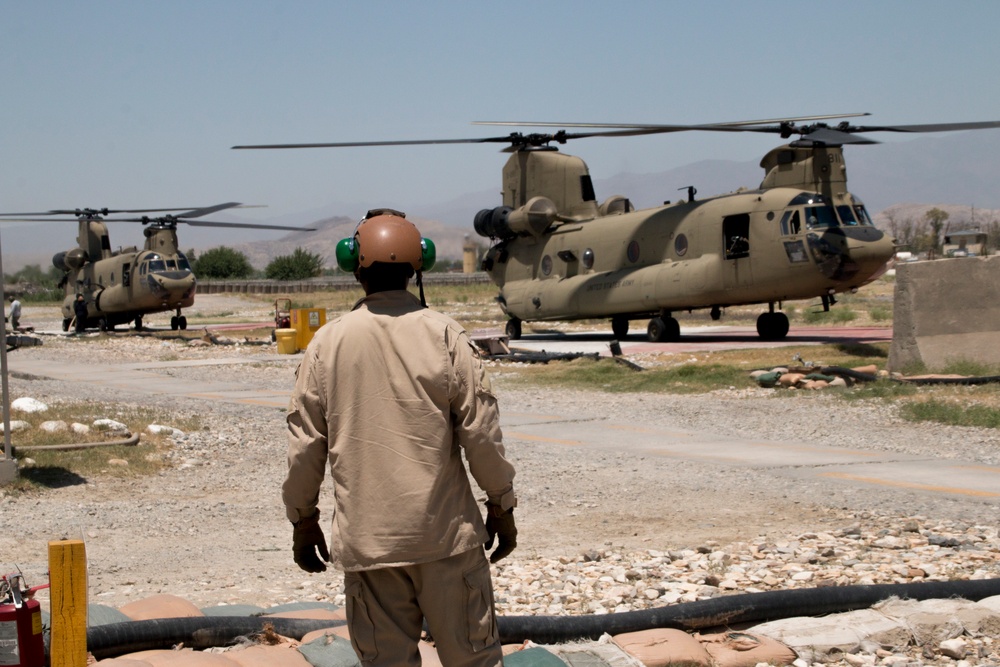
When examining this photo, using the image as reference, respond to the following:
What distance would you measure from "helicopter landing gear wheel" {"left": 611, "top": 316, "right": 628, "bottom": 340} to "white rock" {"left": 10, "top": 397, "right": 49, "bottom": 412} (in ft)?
46.8

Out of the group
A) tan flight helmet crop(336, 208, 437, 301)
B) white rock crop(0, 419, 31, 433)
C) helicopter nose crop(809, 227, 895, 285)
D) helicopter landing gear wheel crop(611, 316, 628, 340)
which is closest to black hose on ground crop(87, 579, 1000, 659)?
tan flight helmet crop(336, 208, 437, 301)

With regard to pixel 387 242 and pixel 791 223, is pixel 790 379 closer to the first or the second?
pixel 791 223

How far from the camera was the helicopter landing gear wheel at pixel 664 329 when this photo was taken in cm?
2362

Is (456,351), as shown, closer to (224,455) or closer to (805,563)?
(805,563)

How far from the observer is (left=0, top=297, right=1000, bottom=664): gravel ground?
5965mm

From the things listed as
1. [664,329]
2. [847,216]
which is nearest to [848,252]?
[847,216]

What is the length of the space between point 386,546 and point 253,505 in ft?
19.0

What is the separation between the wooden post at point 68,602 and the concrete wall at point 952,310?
12.9 metres

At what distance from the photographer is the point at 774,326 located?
75.0 ft

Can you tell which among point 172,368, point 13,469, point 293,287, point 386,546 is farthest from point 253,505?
point 293,287

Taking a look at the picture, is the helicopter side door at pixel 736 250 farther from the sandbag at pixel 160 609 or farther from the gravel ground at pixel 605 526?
the sandbag at pixel 160 609

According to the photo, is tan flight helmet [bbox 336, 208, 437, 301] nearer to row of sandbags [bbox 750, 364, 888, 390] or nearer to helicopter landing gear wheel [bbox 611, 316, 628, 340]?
row of sandbags [bbox 750, 364, 888, 390]

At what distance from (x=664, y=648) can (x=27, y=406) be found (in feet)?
35.6

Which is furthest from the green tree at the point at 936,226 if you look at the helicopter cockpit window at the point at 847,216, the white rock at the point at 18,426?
the white rock at the point at 18,426
